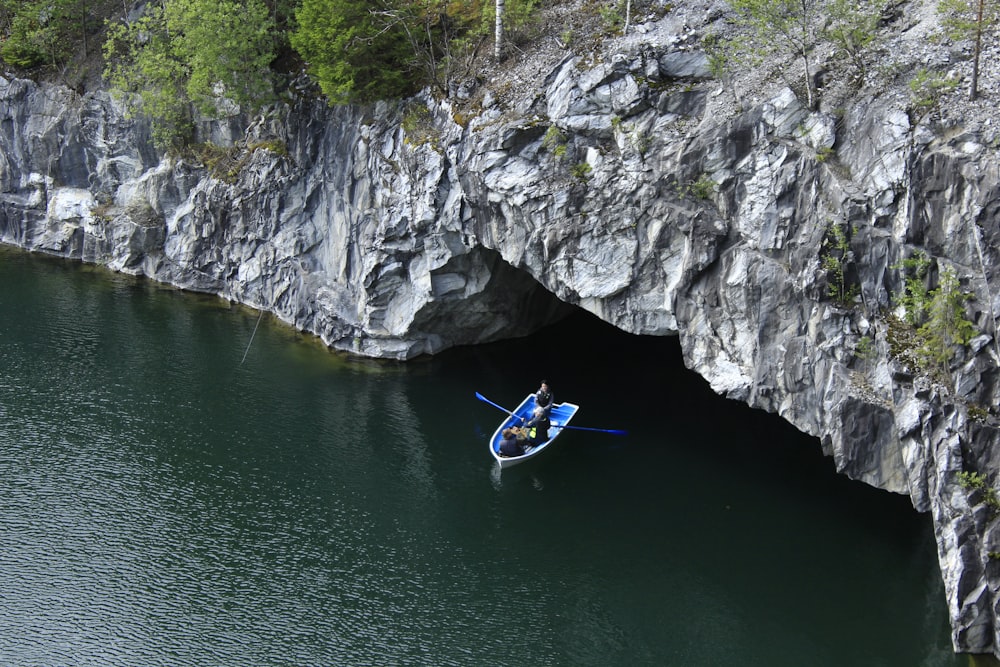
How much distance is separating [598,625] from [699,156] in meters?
13.1

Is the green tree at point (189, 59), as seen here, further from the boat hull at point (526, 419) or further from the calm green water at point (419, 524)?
the boat hull at point (526, 419)

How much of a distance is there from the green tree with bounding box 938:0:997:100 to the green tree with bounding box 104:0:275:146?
2750 cm

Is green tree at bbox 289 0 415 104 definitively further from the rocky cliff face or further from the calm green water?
the calm green water

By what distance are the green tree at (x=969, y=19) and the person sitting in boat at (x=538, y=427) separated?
15.6 metres

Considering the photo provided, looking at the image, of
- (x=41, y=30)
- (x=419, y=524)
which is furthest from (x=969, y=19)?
(x=41, y=30)

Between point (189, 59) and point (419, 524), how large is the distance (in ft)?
89.2

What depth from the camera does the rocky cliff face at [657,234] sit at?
19.3 m

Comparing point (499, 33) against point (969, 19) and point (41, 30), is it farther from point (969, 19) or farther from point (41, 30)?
point (41, 30)

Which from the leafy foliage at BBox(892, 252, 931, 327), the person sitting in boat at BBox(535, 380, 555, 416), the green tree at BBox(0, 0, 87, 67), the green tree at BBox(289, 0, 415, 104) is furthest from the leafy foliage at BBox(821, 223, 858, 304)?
the green tree at BBox(0, 0, 87, 67)

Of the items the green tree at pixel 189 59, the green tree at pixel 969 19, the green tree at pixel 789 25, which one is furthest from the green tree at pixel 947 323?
the green tree at pixel 189 59

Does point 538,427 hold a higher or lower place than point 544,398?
lower

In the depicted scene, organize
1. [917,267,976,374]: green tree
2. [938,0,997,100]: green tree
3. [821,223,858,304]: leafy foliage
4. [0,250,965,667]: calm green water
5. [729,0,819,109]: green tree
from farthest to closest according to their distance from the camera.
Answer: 1. [729,0,819,109]: green tree
2. [821,223,858,304]: leafy foliage
3. [0,250,965,667]: calm green water
4. [938,0,997,100]: green tree
5. [917,267,976,374]: green tree

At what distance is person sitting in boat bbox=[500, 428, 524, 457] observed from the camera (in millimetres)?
27828

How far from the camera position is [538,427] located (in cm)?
2894
